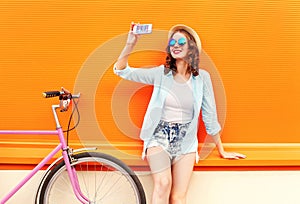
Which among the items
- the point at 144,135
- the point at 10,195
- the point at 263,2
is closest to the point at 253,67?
the point at 263,2

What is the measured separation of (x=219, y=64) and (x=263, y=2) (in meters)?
0.49

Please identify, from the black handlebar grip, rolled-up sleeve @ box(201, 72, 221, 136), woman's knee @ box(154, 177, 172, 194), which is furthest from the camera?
rolled-up sleeve @ box(201, 72, 221, 136)

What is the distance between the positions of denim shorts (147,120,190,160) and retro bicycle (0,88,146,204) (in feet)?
0.81

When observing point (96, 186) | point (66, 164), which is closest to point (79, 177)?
point (96, 186)

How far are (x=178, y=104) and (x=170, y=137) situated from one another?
21 centimetres

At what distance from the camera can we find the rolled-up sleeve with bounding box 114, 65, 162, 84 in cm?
263

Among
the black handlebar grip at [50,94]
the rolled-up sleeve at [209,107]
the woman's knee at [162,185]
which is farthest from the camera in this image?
the rolled-up sleeve at [209,107]

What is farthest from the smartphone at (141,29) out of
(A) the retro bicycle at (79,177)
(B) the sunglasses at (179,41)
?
(A) the retro bicycle at (79,177)

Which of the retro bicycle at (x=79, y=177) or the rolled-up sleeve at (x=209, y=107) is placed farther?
the rolled-up sleeve at (x=209, y=107)

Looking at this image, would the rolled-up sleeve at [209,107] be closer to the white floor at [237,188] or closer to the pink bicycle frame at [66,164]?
the white floor at [237,188]

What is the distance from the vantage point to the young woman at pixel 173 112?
263 cm

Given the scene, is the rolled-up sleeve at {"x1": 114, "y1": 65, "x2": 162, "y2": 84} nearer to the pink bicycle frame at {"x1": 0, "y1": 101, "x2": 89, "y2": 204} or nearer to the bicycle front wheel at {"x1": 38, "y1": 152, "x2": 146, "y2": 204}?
the pink bicycle frame at {"x1": 0, "y1": 101, "x2": 89, "y2": 204}

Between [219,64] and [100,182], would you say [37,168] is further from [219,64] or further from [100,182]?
[219,64]

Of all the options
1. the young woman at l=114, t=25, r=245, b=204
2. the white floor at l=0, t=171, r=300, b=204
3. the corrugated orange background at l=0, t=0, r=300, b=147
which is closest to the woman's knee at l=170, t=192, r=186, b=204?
the young woman at l=114, t=25, r=245, b=204
